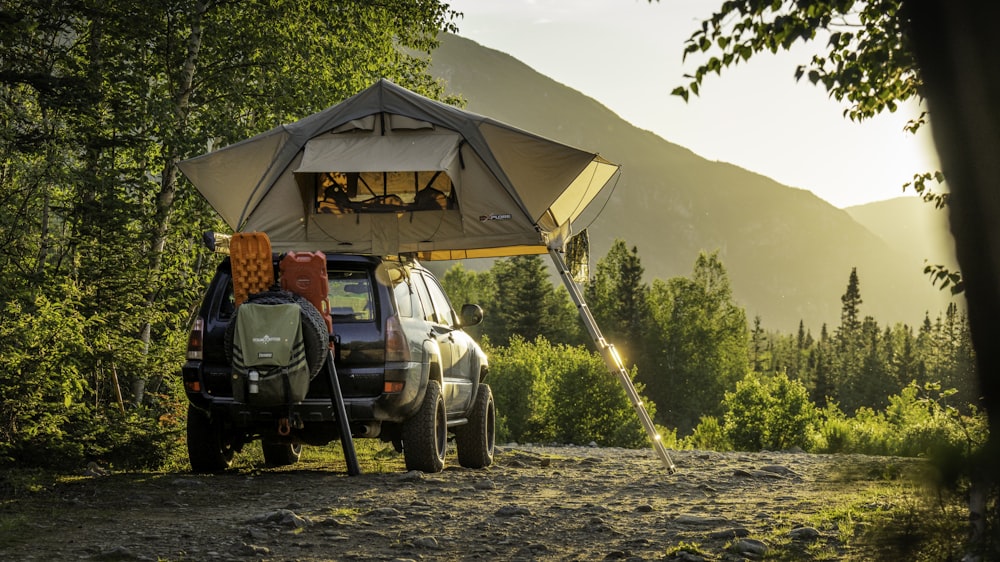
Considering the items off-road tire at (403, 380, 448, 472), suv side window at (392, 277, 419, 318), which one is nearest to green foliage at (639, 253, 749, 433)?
suv side window at (392, 277, 419, 318)

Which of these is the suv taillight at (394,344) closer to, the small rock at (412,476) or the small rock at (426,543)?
the small rock at (412,476)

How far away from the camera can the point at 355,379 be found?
29.9 feet

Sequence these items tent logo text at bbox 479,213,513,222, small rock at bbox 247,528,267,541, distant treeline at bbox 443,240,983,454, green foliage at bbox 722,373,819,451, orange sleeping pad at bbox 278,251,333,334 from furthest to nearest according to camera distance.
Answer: distant treeline at bbox 443,240,983,454
green foliage at bbox 722,373,819,451
tent logo text at bbox 479,213,513,222
orange sleeping pad at bbox 278,251,333,334
small rock at bbox 247,528,267,541

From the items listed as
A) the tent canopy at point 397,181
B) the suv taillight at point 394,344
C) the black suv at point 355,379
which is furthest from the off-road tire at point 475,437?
the suv taillight at point 394,344

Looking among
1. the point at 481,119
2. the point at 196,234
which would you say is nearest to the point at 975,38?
the point at 481,119

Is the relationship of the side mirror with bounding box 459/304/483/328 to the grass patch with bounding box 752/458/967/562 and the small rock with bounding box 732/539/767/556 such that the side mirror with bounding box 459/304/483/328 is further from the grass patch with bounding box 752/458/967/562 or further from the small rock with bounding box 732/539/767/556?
the grass patch with bounding box 752/458/967/562

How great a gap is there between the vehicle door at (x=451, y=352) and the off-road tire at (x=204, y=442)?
2109 millimetres

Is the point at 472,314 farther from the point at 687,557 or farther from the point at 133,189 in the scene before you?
Answer: the point at 133,189

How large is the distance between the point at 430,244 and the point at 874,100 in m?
5.82

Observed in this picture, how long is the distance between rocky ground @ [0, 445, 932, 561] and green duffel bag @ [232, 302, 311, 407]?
0.77m

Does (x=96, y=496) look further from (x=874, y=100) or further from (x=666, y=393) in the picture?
(x=666, y=393)

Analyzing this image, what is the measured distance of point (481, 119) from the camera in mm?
11523

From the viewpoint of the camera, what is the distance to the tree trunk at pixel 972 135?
2.43 meters

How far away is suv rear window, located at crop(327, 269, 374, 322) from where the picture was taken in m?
9.30
